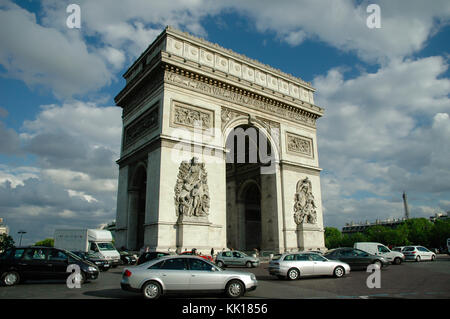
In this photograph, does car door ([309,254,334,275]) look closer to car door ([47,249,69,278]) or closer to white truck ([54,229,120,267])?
car door ([47,249,69,278])

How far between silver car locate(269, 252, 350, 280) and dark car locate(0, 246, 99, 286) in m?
7.13

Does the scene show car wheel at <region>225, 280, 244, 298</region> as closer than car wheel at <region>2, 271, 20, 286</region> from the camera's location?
Yes

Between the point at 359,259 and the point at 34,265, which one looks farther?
the point at 359,259

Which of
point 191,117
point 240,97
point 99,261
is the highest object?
point 240,97

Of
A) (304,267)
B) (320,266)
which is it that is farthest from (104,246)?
(320,266)

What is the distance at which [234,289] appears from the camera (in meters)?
9.34

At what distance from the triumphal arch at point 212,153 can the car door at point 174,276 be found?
10.9 m

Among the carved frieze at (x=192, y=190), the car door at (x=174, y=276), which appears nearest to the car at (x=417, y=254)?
the carved frieze at (x=192, y=190)

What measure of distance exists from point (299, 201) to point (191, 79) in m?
12.6

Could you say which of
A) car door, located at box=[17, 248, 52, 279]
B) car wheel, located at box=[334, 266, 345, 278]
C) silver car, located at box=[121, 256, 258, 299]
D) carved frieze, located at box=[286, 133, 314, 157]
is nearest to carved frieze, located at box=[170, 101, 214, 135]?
carved frieze, located at box=[286, 133, 314, 157]

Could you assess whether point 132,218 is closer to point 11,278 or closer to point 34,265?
point 34,265

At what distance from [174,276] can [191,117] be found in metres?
15.6

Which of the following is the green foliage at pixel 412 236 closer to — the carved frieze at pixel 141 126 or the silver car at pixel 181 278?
the carved frieze at pixel 141 126

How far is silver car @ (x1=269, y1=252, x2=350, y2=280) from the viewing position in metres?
13.9
